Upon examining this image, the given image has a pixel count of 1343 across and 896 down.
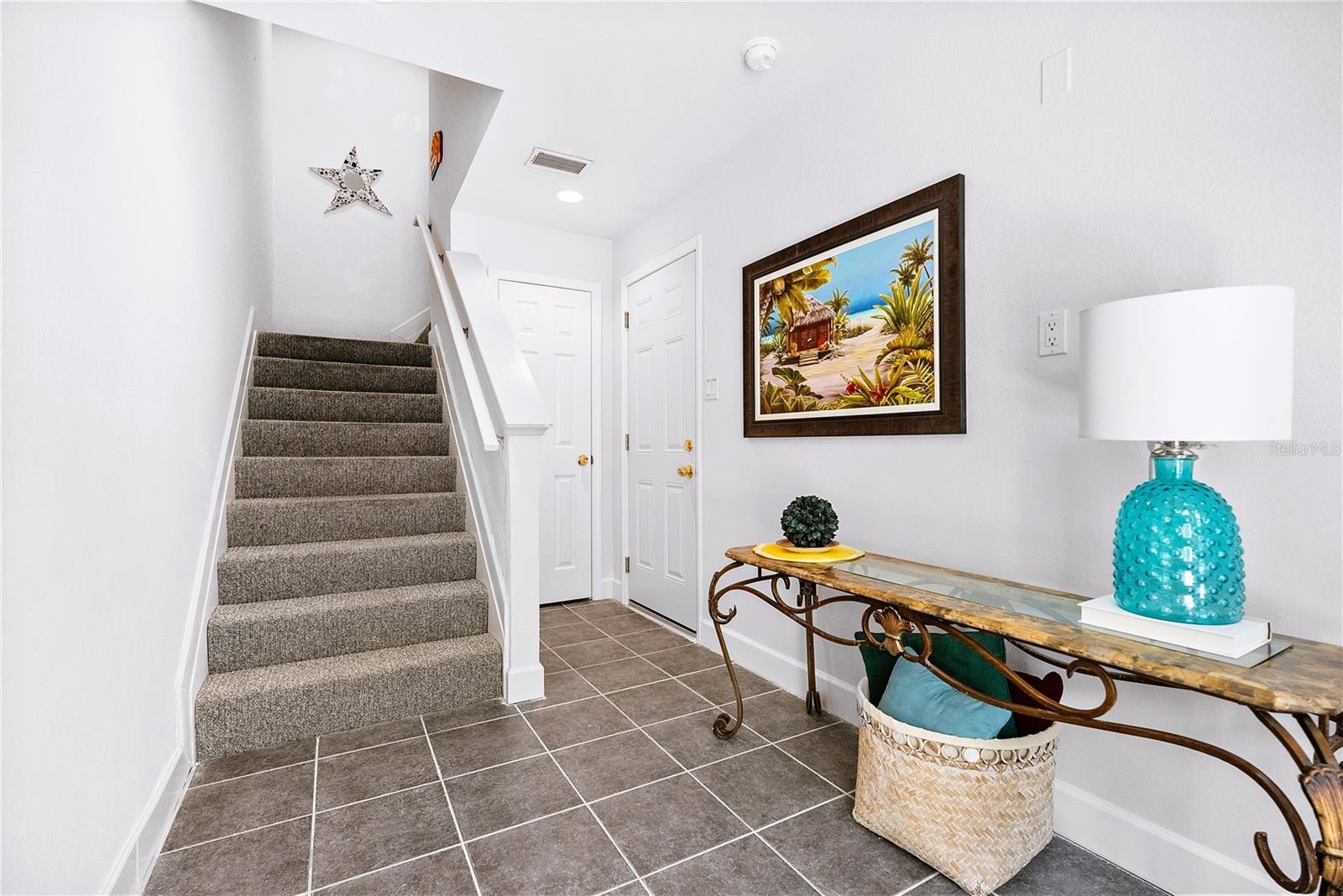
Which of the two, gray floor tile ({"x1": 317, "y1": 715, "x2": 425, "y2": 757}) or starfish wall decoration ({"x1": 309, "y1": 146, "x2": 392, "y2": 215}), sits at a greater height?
starfish wall decoration ({"x1": 309, "y1": 146, "x2": 392, "y2": 215})

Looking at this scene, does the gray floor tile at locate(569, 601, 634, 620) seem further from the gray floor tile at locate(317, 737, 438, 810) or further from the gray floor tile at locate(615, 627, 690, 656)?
the gray floor tile at locate(317, 737, 438, 810)

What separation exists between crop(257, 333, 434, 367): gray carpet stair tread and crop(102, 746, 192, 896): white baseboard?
8.35ft

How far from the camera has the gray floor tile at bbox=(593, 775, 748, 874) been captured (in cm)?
149

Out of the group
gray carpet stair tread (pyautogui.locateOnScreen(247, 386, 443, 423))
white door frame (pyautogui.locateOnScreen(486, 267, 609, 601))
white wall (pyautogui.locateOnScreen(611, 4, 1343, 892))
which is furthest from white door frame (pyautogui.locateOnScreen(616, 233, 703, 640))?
gray carpet stair tread (pyautogui.locateOnScreen(247, 386, 443, 423))

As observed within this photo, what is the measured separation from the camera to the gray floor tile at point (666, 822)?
149 centimetres

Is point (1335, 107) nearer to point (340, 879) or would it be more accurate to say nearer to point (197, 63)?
point (340, 879)

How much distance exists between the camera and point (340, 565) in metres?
2.45

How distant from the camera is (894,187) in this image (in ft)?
6.46

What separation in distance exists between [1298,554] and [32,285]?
2.35 m

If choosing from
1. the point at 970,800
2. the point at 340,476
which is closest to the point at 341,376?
the point at 340,476

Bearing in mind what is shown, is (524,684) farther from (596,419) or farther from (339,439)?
(596,419)

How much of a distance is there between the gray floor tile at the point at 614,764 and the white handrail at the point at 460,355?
1114 millimetres

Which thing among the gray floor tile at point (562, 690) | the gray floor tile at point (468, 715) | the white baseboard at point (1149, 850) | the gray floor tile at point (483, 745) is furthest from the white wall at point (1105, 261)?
the gray floor tile at point (468, 715)

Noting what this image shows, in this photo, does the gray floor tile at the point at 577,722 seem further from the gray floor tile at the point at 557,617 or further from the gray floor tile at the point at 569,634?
the gray floor tile at the point at 557,617
